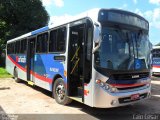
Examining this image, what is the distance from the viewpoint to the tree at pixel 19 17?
111 ft

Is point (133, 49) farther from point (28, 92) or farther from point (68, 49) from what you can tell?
point (28, 92)

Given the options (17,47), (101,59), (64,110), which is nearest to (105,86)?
(101,59)

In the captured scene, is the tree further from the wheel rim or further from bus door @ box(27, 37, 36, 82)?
the wheel rim

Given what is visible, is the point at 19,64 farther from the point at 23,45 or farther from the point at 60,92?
the point at 60,92

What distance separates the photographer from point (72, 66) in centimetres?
866

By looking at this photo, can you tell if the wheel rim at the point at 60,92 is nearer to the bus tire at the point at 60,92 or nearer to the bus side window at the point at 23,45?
the bus tire at the point at 60,92

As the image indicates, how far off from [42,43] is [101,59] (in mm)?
4741

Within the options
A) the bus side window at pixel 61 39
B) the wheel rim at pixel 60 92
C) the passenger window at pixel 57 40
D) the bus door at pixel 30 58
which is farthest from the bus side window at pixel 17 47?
the wheel rim at pixel 60 92

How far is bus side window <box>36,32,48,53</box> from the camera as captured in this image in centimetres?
1078

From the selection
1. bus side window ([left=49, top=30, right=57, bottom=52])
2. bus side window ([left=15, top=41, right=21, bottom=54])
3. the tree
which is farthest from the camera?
the tree

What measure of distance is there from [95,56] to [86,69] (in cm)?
55

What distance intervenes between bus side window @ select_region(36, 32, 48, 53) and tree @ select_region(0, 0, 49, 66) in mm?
22346

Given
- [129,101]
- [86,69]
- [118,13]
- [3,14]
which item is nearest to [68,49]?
[86,69]

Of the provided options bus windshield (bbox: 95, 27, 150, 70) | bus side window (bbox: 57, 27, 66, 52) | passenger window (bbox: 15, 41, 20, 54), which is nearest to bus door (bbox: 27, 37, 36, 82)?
passenger window (bbox: 15, 41, 20, 54)
